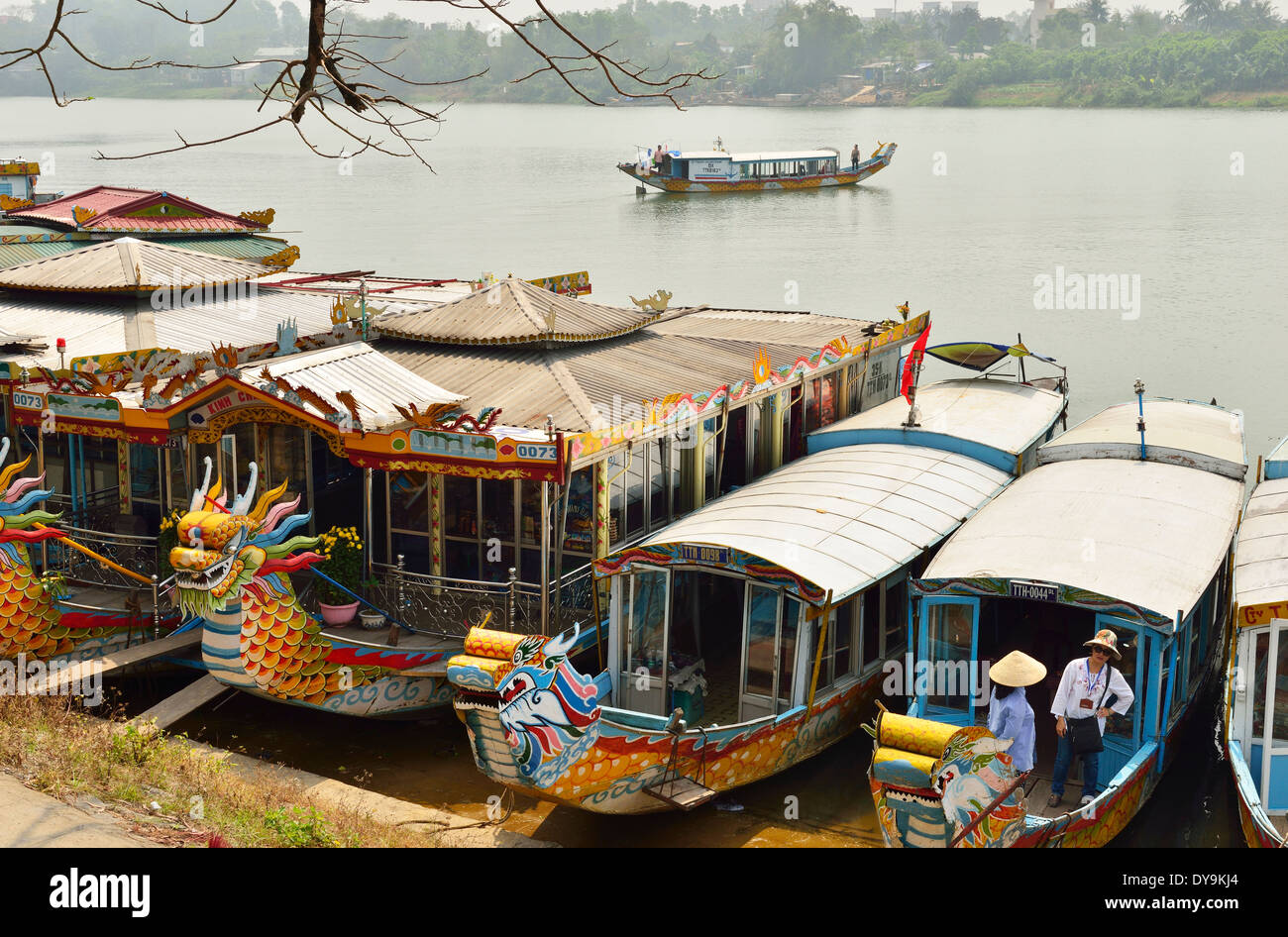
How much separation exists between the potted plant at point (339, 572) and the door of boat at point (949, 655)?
6.61 meters

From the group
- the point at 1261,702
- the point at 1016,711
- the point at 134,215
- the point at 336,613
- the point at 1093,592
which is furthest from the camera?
the point at 134,215

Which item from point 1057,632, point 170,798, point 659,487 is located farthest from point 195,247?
point 1057,632

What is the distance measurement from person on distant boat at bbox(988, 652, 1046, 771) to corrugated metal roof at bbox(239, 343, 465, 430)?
7.55 meters

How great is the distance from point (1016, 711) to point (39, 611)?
11017 mm

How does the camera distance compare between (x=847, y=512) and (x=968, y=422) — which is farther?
(x=968, y=422)

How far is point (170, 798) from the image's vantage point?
1134 cm

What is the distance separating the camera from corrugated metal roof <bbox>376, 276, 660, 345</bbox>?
1956 cm

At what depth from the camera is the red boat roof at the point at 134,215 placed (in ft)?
96.7

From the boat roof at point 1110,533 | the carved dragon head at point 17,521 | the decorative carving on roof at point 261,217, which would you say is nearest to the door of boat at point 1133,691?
the boat roof at point 1110,533

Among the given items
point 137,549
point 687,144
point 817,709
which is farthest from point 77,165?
point 817,709

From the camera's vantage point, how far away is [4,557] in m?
15.9

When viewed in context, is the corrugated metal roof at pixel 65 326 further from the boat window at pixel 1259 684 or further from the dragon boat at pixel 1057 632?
the boat window at pixel 1259 684

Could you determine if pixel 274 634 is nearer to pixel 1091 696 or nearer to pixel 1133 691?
pixel 1091 696

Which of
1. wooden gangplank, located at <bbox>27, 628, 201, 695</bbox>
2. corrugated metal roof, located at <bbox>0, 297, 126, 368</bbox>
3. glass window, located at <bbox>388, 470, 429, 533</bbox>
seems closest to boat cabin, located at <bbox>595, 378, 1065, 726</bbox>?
glass window, located at <bbox>388, 470, 429, 533</bbox>
